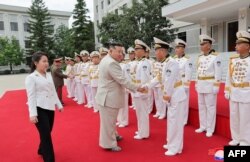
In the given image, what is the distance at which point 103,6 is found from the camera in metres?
30.6

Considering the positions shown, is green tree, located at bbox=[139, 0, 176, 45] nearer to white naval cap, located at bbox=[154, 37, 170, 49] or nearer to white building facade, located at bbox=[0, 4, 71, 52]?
white naval cap, located at bbox=[154, 37, 170, 49]

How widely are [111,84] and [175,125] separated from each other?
1065mm

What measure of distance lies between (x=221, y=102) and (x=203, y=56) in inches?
63.8

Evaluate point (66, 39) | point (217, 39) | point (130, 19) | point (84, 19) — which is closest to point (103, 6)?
point (84, 19)

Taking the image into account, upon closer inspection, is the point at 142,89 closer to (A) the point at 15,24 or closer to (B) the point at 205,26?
(B) the point at 205,26

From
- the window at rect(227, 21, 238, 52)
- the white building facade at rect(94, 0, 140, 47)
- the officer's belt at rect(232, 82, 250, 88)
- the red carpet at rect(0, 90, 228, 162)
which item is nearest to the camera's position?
the officer's belt at rect(232, 82, 250, 88)

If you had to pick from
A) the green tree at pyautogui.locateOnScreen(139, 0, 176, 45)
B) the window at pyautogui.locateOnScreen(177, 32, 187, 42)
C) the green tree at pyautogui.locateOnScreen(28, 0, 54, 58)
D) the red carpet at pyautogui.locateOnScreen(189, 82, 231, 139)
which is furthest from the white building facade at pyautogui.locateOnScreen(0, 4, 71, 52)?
the red carpet at pyautogui.locateOnScreen(189, 82, 231, 139)

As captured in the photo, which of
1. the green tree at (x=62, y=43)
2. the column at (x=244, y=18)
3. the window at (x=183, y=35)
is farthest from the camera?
the green tree at (x=62, y=43)

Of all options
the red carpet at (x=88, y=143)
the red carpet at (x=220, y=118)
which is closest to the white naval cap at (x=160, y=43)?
the red carpet at (x=88, y=143)

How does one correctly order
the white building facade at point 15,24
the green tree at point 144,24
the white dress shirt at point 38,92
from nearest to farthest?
1. the white dress shirt at point 38,92
2. the green tree at point 144,24
3. the white building facade at point 15,24

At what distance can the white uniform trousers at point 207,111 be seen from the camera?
172 inches

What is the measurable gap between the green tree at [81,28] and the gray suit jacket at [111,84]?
1025 inches

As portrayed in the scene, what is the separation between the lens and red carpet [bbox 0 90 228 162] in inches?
143

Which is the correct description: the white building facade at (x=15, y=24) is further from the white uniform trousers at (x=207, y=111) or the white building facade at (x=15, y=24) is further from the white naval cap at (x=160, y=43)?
the white naval cap at (x=160, y=43)
